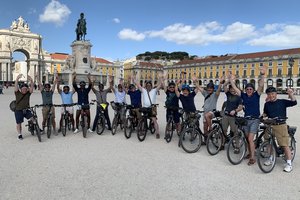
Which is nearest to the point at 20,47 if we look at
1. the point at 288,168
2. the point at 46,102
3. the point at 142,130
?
the point at 46,102

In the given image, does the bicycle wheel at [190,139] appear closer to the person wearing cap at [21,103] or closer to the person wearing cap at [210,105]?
the person wearing cap at [210,105]

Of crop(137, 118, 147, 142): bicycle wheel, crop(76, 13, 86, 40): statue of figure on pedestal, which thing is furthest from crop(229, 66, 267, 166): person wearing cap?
crop(76, 13, 86, 40): statue of figure on pedestal

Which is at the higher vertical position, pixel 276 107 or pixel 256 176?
pixel 276 107

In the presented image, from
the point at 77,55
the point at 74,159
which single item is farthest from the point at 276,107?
the point at 77,55

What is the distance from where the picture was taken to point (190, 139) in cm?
622

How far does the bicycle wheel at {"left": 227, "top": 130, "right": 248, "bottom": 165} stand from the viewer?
5.23m

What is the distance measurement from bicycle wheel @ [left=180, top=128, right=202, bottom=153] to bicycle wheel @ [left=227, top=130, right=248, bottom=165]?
0.87m

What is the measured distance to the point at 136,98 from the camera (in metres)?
8.02

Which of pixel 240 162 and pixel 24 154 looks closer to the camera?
pixel 240 162

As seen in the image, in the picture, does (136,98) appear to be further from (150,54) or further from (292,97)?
(150,54)

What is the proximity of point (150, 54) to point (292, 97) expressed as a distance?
145m

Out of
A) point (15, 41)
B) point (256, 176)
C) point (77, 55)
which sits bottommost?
point (256, 176)

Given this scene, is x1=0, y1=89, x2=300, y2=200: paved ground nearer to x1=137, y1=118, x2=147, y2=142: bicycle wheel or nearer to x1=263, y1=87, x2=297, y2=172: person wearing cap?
x1=263, y1=87, x2=297, y2=172: person wearing cap

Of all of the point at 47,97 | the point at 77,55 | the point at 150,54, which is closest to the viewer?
the point at 47,97
